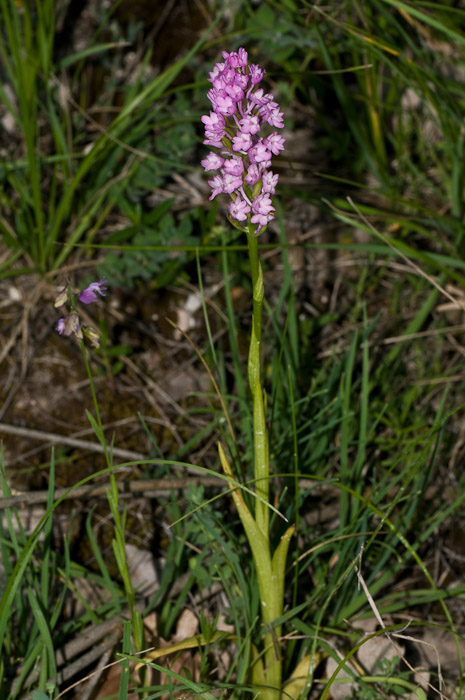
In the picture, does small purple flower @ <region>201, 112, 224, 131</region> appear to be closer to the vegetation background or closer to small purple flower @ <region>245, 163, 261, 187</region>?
small purple flower @ <region>245, 163, 261, 187</region>

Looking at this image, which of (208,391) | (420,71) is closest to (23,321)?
(208,391)

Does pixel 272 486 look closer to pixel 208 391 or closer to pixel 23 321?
pixel 208 391

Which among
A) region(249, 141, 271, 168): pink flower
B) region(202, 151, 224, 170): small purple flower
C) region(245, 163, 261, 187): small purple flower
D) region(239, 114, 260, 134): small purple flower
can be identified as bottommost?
region(245, 163, 261, 187): small purple flower

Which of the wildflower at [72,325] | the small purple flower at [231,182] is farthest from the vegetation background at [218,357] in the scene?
the small purple flower at [231,182]

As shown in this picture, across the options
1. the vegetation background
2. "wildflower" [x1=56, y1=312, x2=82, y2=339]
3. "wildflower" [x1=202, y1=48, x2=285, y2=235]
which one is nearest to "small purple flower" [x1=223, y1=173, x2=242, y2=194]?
"wildflower" [x1=202, y1=48, x2=285, y2=235]

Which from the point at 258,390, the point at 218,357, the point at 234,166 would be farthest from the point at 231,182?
the point at 218,357

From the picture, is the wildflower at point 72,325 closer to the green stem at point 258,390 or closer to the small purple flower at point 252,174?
the green stem at point 258,390
